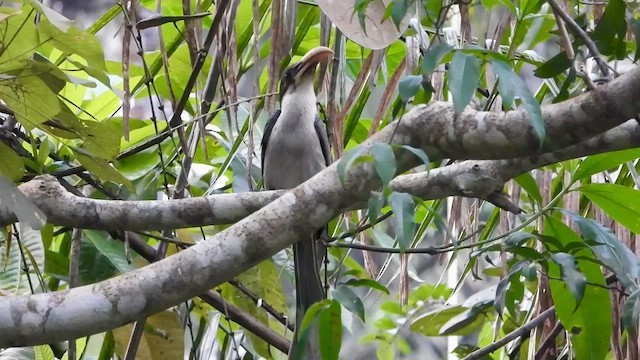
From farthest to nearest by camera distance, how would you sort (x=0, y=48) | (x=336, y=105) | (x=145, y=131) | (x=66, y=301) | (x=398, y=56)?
1. (x=398, y=56)
2. (x=145, y=131)
3. (x=336, y=105)
4. (x=0, y=48)
5. (x=66, y=301)

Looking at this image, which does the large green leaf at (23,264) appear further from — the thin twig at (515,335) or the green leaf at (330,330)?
the thin twig at (515,335)

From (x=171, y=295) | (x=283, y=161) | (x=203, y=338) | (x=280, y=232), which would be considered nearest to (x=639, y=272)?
(x=280, y=232)

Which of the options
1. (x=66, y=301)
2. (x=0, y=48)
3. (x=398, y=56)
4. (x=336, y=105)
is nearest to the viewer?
(x=66, y=301)

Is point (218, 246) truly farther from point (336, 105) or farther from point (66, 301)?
point (336, 105)

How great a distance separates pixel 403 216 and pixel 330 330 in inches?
16.8

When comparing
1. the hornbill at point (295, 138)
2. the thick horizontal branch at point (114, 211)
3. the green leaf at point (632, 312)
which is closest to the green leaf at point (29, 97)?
the thick horizontal branch at point (114, 211)

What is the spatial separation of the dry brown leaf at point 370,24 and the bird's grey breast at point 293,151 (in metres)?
1.25

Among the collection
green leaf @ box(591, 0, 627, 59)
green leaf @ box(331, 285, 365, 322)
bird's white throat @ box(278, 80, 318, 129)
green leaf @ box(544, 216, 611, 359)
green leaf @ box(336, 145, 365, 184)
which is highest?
bird's white throat @ box(278, 80, 318, 129)

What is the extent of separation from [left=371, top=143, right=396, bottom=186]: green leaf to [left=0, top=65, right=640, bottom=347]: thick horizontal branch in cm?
19

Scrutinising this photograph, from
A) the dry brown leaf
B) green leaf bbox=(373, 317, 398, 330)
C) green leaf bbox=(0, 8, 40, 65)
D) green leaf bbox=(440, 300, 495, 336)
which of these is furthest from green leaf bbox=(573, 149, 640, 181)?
green leaf bbox=(373, 317, 398, 330)

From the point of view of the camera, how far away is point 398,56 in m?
3.08

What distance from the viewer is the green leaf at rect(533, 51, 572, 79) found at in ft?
5.77

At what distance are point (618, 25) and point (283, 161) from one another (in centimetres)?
151

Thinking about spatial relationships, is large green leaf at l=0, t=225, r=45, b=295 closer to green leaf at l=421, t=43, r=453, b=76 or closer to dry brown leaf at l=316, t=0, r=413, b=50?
dry brown leaf at l=316, t=0, r=413, b=50
